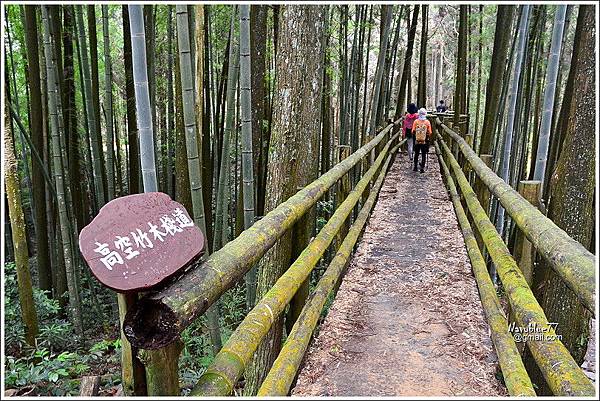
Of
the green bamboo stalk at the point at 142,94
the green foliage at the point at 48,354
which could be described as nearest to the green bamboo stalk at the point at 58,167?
the green foliage at the point at 48,354

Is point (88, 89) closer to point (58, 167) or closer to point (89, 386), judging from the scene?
point (58, 167)

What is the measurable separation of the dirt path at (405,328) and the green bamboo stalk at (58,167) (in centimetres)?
269

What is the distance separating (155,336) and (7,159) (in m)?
3.45

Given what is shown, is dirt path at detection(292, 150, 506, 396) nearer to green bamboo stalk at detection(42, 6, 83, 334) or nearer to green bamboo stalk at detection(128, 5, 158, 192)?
green bamboo stalk at detection(128, 5, 158, 192)

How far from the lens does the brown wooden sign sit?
1.07m

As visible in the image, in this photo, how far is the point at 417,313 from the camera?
9.98 feet

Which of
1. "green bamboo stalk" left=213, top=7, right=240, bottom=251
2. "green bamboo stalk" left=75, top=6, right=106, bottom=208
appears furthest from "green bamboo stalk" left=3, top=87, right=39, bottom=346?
"green bamboo stalk" left=213, top=7, right=240, bottom=251

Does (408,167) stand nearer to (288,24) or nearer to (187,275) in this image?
(288,24)

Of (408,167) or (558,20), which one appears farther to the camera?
(408,167)

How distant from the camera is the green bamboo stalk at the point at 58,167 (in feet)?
13.9

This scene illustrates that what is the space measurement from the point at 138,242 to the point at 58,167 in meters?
3.98

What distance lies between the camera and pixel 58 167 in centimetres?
469

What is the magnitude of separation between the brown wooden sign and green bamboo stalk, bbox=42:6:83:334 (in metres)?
3.52

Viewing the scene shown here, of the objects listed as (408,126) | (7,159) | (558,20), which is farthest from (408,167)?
(7,159)
